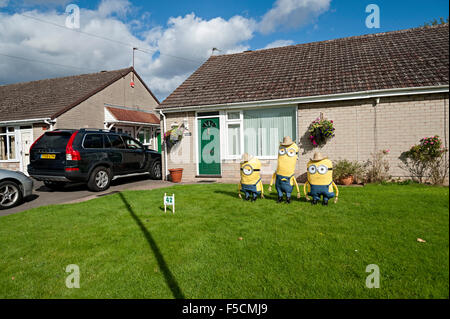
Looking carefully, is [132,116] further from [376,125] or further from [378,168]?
[378,168]

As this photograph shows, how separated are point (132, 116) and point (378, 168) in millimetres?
15619

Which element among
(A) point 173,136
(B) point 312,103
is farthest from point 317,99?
(A) point 173,136

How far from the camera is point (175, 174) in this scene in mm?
10867

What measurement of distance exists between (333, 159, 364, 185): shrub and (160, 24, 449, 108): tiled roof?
2411mm

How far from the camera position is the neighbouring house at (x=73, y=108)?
15297mm

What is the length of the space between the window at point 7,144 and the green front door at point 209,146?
1192 cm

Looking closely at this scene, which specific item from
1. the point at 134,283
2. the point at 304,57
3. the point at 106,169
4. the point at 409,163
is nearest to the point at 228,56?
the point at 304,57

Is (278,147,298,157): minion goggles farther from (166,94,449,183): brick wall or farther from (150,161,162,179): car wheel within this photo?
(150,161,162,179): car wheel

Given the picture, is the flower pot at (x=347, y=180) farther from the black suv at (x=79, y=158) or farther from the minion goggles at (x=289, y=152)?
the black suv at (x=79, y=158)

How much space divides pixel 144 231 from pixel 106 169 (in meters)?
5.69

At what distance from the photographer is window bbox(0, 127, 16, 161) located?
52.0 ft

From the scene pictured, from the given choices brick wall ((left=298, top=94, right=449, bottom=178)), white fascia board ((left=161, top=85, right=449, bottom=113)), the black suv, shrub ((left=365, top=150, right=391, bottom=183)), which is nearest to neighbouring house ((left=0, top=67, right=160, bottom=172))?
the black suv

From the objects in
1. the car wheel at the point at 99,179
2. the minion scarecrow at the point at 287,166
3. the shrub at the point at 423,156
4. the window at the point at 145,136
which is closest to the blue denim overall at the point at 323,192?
the minion scarecrow at the point at 287,166
